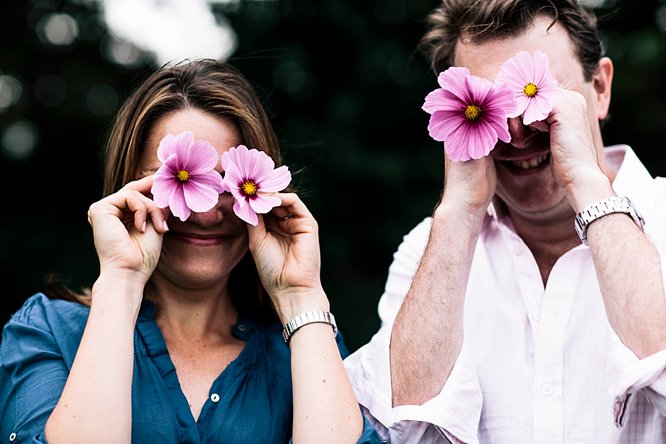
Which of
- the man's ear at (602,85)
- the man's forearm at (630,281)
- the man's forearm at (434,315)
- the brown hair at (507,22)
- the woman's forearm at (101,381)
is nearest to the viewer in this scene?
the woman's forearm at (101,381)

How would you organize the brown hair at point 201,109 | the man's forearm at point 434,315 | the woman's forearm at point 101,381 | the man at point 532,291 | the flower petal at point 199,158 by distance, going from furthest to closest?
the brown hair at point 201,109, the man's forearm at point 434,315, the flower petal at point 199,158, the man at point 532,291, the woman's forearm at point 101,381

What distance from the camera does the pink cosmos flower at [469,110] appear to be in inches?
110

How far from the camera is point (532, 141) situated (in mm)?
3074

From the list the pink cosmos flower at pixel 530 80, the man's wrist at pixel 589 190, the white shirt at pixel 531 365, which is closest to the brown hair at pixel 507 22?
the pink cosmos flower at pixel 530 80

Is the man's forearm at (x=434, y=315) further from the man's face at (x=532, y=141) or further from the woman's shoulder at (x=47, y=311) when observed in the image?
the woman's shoulder at (x=47, y=311)

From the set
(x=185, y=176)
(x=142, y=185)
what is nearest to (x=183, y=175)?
(x=185, y=176)

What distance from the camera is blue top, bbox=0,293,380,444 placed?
262 cm

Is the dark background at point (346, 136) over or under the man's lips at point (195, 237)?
over

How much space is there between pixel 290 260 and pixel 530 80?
0.96m

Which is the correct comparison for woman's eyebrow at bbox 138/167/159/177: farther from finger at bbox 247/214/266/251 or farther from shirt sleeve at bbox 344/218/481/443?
shirt sleeve at bbox 344/218/481/443

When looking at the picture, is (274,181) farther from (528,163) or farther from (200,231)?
(528,163)

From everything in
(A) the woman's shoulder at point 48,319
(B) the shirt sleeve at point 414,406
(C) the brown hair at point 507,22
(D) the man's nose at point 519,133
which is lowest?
(B) the shirt sleeve at point 414,406

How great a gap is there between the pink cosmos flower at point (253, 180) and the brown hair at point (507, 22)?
981 millimetres

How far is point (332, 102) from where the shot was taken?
22.2 ft
